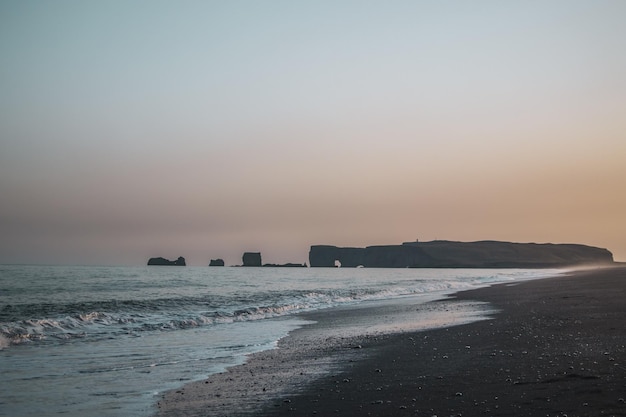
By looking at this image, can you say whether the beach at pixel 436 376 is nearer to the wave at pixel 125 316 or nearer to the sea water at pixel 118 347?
the sea water at pixel 118 347

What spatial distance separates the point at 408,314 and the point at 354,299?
47.2ft

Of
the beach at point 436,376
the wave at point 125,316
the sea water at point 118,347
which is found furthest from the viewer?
the wave at point 125,316

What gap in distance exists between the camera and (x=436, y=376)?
31.3ft

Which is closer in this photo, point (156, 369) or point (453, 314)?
point (156, 369)

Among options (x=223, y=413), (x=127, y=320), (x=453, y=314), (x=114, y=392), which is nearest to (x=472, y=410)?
(x=223, y=413)

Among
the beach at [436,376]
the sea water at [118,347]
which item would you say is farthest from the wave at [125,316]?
the beach at [436,376]

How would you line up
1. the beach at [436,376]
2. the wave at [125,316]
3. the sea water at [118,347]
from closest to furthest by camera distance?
the beach at [436,376]
the sea water at [118,347]
the wave at [125,316]

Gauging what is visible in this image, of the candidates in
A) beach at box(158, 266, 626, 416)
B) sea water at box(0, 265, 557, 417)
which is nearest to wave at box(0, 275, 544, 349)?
sea water at box(0, 265, 557, 417)

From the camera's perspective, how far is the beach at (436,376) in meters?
7.42

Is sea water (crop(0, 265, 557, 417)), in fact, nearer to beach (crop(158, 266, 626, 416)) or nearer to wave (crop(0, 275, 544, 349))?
wave (crop(0, 275, 544, 349))

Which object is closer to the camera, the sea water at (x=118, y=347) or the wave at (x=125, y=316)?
the sea water at (x=118, y=347)

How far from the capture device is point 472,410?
278 inches

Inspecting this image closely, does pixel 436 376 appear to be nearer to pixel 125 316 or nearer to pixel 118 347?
pixel 118 347

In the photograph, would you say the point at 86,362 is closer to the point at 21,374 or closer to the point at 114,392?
the point at 21,374
